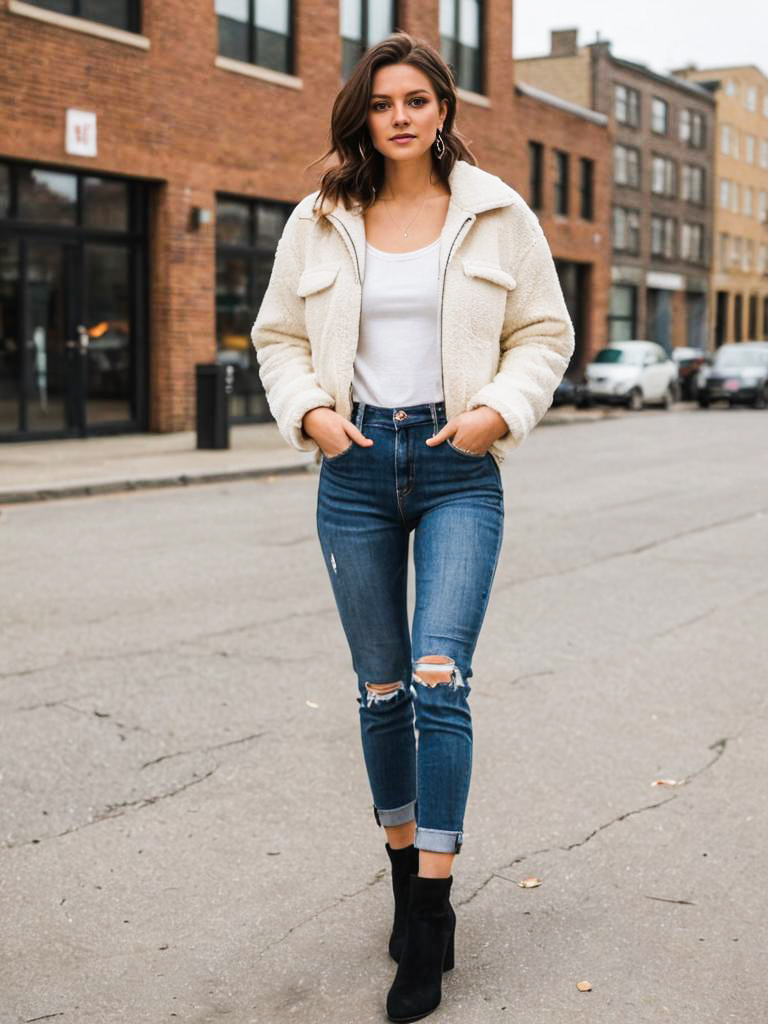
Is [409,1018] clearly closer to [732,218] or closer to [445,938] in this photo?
[445,938]

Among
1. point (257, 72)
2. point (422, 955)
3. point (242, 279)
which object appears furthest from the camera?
point (242, 279)

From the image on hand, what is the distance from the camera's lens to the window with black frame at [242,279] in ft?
70.8

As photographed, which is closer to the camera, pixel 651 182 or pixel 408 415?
pixel 408 415

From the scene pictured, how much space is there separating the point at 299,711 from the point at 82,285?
14488 mm

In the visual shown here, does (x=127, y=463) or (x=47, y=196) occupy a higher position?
(x=47, y=196)

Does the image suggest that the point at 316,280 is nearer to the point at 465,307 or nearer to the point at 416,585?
the point at 465,307

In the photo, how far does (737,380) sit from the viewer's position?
33219 millimetres

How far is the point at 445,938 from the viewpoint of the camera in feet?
9.68

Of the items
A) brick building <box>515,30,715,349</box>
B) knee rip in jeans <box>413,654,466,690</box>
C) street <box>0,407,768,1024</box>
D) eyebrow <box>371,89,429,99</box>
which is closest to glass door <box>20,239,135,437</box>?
street <box>0,407,768,1024</box>

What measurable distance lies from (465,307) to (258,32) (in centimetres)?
2011

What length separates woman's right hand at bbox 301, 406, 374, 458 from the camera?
302 cm

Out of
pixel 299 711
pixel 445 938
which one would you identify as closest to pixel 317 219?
pixel 445 938

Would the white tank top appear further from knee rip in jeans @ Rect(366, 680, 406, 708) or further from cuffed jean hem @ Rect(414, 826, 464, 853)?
cuffed jean hem @ Rect(414, 826, 464, 853)

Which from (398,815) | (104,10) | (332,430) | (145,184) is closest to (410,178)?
(332,430)
